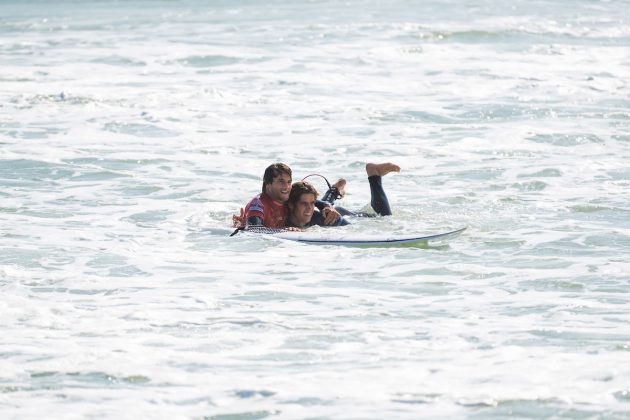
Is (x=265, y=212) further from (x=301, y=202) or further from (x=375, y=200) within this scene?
(x=375, y=200)

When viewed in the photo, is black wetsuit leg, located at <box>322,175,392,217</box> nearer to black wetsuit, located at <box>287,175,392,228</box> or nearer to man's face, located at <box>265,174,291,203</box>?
black wetsuit, located at <box>287,175,392,228</box>

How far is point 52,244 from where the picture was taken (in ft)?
31.0

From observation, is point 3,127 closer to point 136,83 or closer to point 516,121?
point 136,83

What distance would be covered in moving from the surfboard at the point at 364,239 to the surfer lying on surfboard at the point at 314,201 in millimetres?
410

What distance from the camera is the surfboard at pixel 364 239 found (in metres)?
9.32

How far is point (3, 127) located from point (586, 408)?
475 inches

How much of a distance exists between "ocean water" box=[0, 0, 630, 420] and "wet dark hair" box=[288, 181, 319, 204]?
0.56 m

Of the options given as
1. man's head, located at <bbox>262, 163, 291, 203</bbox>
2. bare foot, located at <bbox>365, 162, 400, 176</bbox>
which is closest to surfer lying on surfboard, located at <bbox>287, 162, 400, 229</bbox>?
bare foot, located at <bbox>365, 162, 400, 176</bbox>

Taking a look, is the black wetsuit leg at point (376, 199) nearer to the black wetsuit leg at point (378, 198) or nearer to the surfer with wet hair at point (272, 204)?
the black wetsuit leg at point (378, 198)

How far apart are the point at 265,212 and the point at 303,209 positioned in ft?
1.11

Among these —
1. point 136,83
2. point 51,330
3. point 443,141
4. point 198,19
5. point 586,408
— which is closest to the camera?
point 586,408

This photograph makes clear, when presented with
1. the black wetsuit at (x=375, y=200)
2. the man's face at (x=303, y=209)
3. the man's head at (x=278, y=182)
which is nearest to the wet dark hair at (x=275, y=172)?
the man's head at (x=278, y=182)

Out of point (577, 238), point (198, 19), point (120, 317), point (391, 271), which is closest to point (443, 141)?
point (577, 238)

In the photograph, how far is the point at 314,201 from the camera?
396 inches
